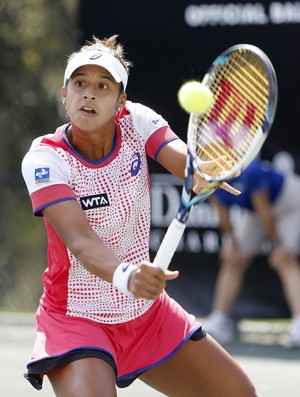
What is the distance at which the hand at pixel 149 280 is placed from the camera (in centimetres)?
313

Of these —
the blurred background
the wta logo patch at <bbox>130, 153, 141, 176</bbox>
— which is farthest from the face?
the blurred background

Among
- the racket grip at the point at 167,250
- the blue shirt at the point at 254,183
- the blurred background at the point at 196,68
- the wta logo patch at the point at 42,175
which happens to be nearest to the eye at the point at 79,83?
the wta logo patch at the point at 42,175

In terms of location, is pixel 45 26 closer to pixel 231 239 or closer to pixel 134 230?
pixel 231 239

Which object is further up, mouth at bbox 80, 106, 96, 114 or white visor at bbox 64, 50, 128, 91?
white visor at bbox 64, 50, 128, 91

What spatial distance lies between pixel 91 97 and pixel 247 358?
3.30 meters

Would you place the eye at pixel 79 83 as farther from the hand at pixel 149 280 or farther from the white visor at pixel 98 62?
the hand at pixel 149 280

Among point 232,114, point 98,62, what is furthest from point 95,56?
point 232,114

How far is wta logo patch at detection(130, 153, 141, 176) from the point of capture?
3736 mm

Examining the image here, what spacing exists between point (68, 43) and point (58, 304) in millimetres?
4499

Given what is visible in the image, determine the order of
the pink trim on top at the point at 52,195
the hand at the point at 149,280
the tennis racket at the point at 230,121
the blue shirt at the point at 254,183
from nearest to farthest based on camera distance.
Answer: the hand at the point at 149,280 < the tennis racket at the point at 230,121 < the pink trim on top at the point at 52,195 < the blue shirt at the point at 254,183

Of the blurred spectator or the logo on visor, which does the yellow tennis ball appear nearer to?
the logo on visor

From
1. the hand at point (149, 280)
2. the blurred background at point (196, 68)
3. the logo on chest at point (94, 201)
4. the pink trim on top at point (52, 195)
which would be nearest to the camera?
the hand at point (149, 280)

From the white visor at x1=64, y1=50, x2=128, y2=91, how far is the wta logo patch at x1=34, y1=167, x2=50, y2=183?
0.33 m

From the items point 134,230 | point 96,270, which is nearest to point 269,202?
point 134,230
